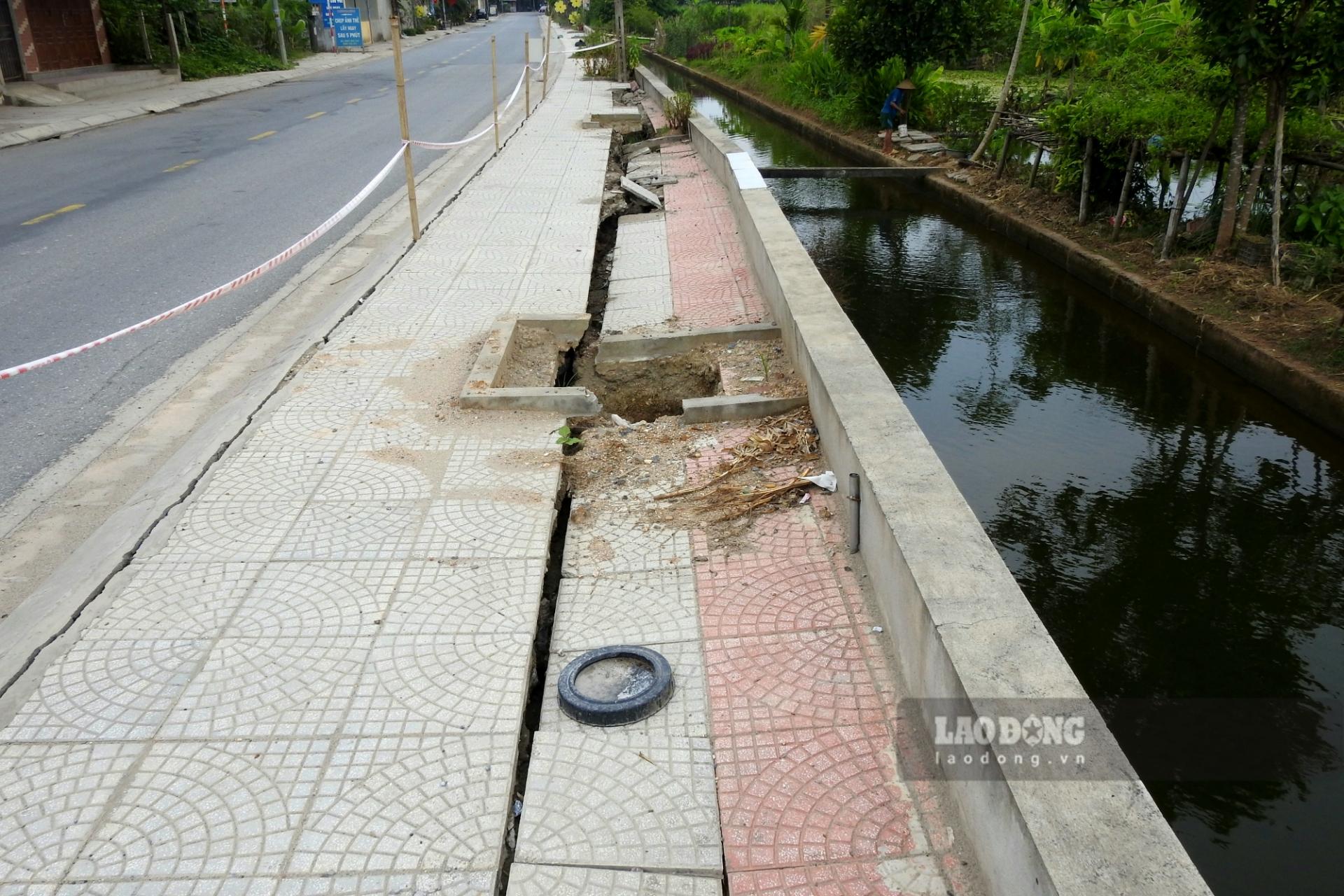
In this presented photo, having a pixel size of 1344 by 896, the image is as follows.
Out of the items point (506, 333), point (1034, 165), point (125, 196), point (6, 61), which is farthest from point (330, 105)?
point (506, 333)

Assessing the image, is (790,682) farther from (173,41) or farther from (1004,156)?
(173,41)

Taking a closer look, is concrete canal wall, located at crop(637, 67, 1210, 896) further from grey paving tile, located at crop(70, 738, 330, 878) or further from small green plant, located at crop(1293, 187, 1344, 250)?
small green plant, located at crop(1293, 187, 1344, 250)

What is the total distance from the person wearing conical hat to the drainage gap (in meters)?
16.0

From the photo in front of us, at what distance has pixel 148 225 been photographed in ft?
38.6

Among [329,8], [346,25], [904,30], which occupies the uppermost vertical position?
[329,8]

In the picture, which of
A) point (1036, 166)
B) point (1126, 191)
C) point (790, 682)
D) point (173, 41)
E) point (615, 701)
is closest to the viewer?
point (615, 701)

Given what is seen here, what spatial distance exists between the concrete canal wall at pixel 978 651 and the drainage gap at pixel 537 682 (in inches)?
54.1

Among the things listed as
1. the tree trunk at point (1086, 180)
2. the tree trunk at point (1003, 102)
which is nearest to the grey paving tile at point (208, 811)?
the tree trunk at point (1086, 180)

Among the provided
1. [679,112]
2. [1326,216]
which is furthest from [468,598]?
[679,112]

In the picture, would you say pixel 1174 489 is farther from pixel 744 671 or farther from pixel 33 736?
pixel 33 736

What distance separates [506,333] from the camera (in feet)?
24.3

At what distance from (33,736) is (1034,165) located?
1344 centimetres

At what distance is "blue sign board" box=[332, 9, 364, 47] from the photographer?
43906 mm

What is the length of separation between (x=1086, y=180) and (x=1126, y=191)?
0.86 m
